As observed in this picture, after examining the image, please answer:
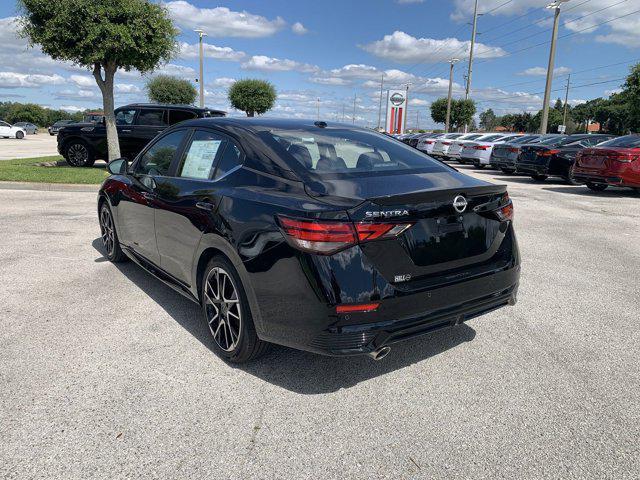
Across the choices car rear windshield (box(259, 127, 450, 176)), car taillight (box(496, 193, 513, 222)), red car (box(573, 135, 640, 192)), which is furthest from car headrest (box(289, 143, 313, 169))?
red car (box(573, 135, 640, 192))

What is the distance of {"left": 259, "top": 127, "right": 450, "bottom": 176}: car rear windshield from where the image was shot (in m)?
3.22

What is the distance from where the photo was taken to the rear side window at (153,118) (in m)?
15.2

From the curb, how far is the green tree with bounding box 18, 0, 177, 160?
272cm

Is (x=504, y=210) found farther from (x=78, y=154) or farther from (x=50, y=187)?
(x=78, y=154)

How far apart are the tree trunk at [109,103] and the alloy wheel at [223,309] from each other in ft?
38.9

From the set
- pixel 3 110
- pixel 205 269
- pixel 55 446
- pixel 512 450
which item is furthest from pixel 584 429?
pixel 3 110

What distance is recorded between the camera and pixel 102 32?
12.7 m

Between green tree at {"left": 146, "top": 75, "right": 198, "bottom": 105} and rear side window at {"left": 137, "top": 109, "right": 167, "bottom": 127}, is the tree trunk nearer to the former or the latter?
rear side window at {"left": 137, "top": 109, "right": 167, "bottom": 127}

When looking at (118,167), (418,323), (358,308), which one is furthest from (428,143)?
(358,308)

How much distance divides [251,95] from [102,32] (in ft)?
113

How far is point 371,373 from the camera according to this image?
10.6ft

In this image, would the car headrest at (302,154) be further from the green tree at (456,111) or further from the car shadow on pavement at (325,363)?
the green tree at (456,111)

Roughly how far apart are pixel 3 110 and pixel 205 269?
12530 centimetres

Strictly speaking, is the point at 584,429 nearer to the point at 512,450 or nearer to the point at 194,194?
the point at 512,450
